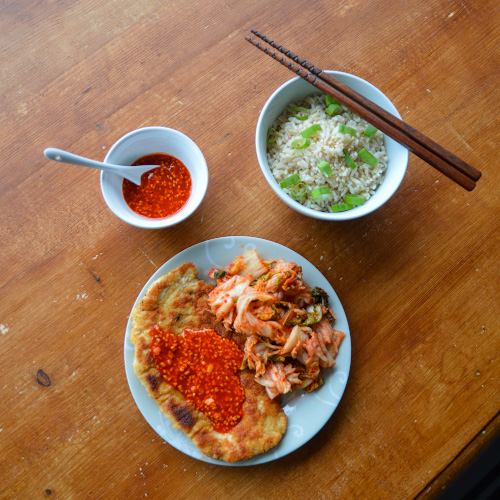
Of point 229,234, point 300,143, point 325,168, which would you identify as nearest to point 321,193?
point 325,168

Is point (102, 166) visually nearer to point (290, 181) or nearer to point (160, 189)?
point (160, 189)

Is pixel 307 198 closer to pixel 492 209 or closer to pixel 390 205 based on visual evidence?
pixel 390 205

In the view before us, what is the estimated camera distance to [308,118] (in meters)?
2.02

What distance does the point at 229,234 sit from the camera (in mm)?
2246

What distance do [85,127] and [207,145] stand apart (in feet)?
2.21

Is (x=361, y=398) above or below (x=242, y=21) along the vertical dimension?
below

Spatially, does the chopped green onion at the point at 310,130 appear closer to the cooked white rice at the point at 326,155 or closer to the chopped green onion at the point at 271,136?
the cooked white rice at the point at 326,155

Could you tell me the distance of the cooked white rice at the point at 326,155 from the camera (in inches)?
77.1

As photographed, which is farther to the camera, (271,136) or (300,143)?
(271,136)

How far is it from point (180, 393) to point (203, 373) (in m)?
0.16

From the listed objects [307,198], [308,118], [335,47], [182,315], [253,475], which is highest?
[335,47]

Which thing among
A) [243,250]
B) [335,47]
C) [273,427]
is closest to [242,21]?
[335,47]

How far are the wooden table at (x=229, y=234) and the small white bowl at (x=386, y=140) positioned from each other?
0.30 m

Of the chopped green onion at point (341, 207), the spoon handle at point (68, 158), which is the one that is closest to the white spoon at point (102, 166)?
the spoon handle at point (68, 158)
